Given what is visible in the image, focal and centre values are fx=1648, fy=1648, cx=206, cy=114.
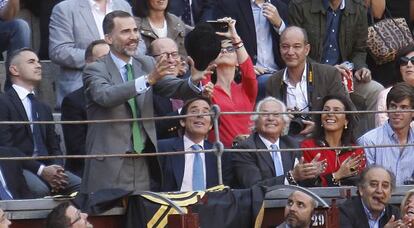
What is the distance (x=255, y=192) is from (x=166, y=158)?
0.91 metres

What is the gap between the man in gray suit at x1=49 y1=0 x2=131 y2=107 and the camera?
1504cm

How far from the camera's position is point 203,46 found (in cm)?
1291

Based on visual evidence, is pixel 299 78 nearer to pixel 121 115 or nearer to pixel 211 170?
pixel 211 170

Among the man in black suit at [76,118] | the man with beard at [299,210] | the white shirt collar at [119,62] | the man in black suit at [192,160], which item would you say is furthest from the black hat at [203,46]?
the man in black suit at [76,118]

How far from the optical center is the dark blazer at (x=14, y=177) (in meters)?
13.2

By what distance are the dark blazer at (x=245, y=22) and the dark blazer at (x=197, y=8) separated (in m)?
0.19

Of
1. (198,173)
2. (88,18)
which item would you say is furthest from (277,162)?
(88,18)

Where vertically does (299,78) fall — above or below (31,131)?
above

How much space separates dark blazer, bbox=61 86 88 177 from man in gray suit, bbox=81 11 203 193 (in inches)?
35.4

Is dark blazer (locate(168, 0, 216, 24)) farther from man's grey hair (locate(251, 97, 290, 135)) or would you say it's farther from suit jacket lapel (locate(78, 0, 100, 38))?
man's grey hair (locate(251, 97, 290, 135))

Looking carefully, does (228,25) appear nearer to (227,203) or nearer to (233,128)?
(233,128)

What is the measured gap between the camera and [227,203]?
12750 mm

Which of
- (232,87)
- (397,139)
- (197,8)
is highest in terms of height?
(197,8)

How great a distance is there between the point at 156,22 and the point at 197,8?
3.45ft
